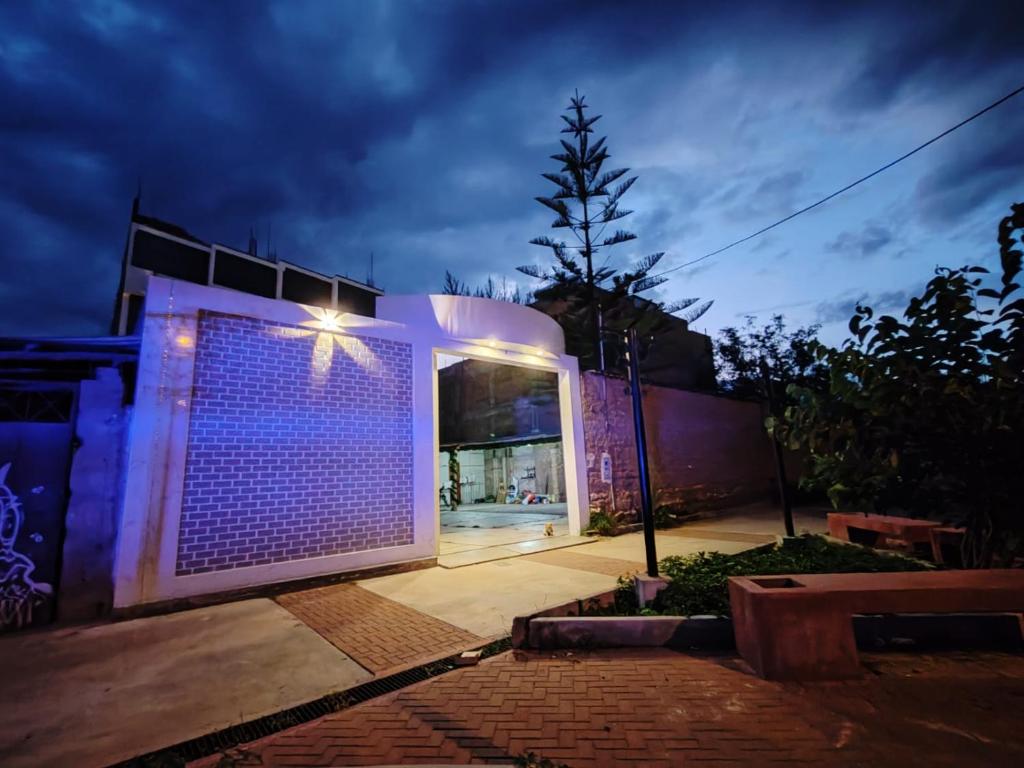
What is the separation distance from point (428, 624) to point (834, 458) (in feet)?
12.9

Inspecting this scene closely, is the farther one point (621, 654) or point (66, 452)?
point (66, 452)

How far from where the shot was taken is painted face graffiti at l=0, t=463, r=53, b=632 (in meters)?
3.99

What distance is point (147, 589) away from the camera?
14.1ft

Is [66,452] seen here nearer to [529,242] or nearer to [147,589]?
[147,589]

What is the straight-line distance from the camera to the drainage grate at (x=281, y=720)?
2.12 metres

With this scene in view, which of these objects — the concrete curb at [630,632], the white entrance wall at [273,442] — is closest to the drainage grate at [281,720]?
the concrete curb at [630,632]

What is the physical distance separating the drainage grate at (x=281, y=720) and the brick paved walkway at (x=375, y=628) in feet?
0.35

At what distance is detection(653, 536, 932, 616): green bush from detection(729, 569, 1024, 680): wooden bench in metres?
0.68

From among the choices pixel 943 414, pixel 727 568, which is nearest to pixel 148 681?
pixel 727 568

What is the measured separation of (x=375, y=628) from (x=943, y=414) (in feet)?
16.3

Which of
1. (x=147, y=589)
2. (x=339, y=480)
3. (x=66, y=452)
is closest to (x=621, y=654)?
(x=339, y=480)

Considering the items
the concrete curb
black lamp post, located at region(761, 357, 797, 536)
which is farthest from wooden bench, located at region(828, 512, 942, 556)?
the concrete curb

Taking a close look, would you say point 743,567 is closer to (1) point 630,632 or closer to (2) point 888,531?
(1) point 630,632

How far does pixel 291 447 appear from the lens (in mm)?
5305
